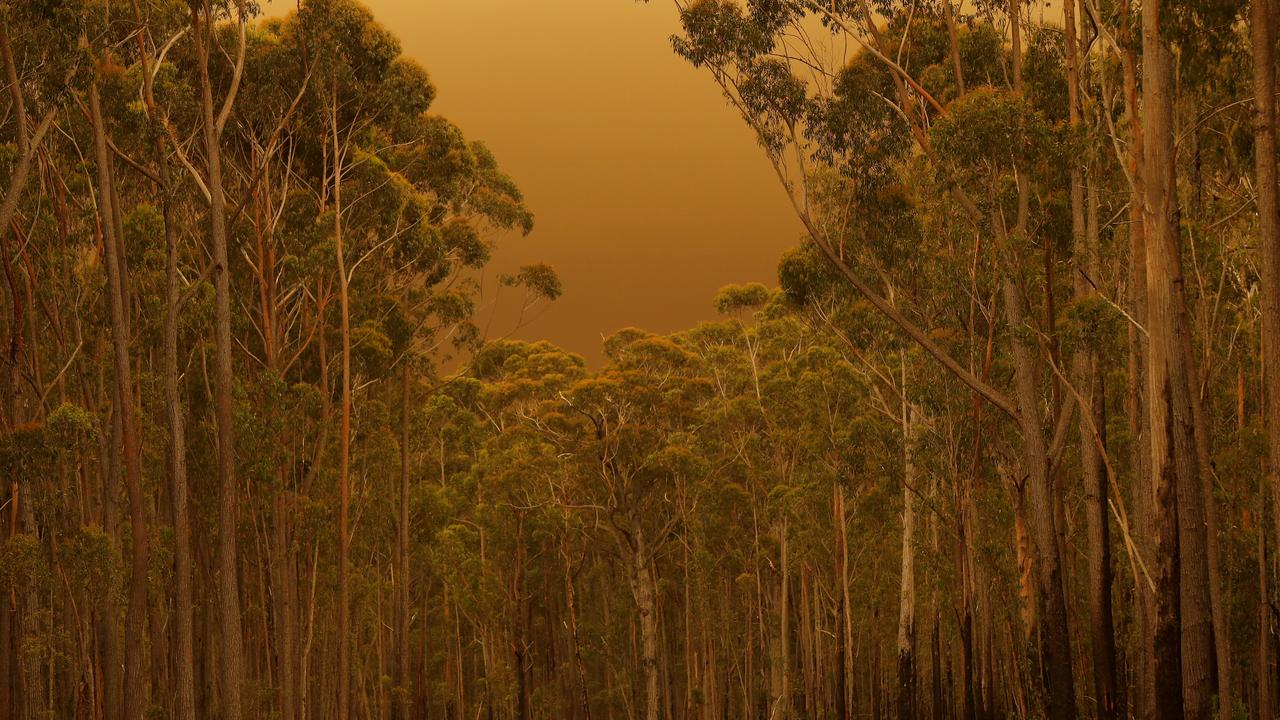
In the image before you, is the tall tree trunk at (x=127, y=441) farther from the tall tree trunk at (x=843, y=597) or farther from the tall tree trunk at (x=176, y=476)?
the tall tree trunk at (x=843, y=597)

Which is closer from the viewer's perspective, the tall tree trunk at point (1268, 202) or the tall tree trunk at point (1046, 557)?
the tall tree trunk at point (1268, 202)

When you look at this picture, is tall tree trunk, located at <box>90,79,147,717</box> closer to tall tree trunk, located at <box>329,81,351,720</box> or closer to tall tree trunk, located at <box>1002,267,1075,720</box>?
tall tree trunk, located at <box>329,81,351,720</box>

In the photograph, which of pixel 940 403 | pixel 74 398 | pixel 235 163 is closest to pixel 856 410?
pixel 940 403

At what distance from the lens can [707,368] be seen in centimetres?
3052

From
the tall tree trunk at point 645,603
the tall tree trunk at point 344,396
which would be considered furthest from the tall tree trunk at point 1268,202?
the tall tree trunk at point 645,603

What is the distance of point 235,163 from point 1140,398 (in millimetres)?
15077

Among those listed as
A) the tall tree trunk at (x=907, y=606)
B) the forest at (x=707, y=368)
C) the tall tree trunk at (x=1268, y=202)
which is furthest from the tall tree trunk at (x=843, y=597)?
the tall tree trunk at (x=1268, y=202)

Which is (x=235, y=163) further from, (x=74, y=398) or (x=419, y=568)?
(x=419, y=568)

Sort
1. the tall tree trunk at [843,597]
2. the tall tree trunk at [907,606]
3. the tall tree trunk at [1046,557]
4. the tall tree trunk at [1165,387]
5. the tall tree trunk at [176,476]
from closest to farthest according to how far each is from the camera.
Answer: the tall tree trunk at [1165,387] → the tall tree trunk at [1046,557] → the tall tree trunk at [176,476] → the tall tree trunk at [907,606] → the tall tree trunk at [843,597]

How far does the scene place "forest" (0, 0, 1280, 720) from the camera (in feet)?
40.9

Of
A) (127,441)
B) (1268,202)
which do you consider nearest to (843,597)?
(127,441)

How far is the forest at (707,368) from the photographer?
12.5m

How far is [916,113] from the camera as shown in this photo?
14867 millimetres

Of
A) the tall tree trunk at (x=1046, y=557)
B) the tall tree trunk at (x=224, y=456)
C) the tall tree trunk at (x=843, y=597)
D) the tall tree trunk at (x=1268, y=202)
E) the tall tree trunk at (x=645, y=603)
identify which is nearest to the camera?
the tall tree trunk at (x=1268, y=202)
